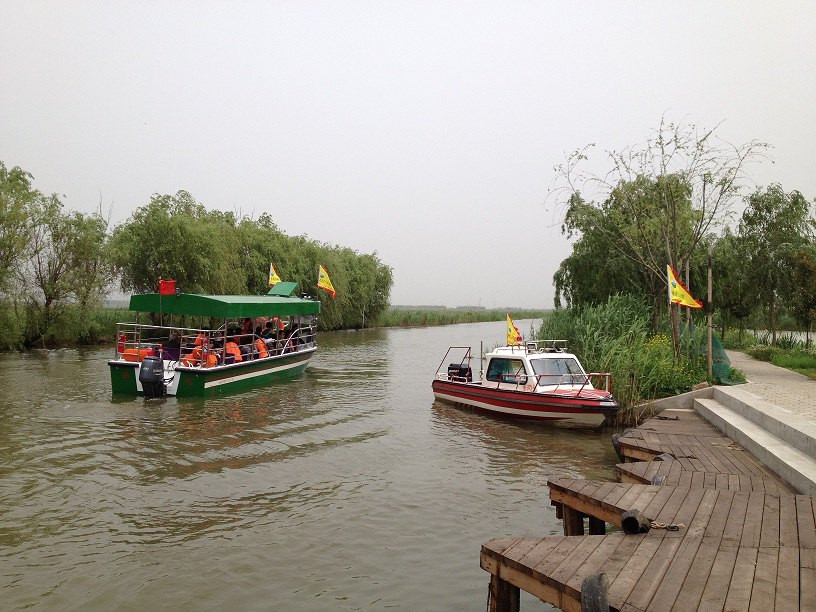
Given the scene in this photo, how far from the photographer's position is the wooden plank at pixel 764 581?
407 centimetres

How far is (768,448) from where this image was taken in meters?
8.65

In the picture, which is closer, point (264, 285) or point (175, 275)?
point (175, 275)

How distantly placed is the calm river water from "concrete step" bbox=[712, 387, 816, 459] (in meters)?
2.60

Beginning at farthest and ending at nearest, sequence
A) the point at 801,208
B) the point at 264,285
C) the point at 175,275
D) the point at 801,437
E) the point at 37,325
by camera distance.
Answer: the point at 264,285, the point at 175,275, the point at 37,325, the point at 801,208, the point at 801,437

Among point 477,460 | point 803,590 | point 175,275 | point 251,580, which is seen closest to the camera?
point 803,590

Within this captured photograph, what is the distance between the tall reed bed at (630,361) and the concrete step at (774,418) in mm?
1903

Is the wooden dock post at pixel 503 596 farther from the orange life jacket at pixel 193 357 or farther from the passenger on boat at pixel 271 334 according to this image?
the passenger on boat at pixel 271 334

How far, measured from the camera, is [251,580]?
6.52 metres

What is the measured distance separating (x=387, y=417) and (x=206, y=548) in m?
8.63

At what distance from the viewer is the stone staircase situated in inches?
299

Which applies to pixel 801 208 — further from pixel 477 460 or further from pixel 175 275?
pixel 175 275

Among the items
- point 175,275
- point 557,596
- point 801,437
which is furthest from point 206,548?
point 175,275

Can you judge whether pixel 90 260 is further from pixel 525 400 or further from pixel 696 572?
pixel 696 572

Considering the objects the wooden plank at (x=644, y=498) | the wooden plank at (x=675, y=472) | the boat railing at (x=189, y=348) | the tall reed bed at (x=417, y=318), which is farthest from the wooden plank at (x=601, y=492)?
the tall reed bed at (x=417, y=318)
